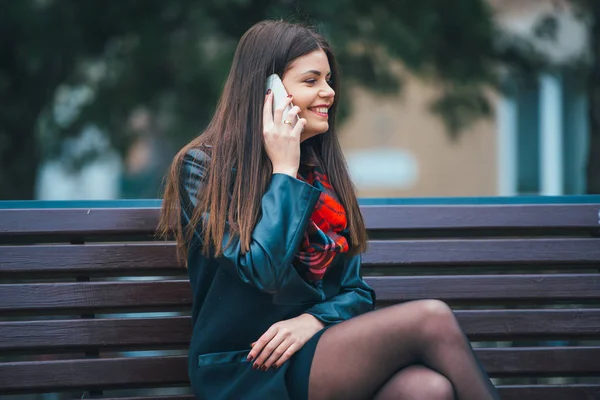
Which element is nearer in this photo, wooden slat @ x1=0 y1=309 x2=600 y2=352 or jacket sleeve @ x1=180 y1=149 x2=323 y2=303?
jacket sleeve @ x1=180 y1=149 x2=323 y2=303

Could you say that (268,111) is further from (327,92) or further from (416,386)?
(416,386)

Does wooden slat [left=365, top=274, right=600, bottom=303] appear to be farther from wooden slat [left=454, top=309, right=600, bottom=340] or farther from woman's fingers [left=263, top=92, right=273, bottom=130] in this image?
woman's fingers [left=263, top=92, right=273, bottom=130]

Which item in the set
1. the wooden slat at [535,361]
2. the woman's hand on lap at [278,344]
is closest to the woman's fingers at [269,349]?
the woman's hand on lap at [278,344]

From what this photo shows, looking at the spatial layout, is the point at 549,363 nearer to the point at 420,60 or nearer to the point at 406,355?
the point at 406,355

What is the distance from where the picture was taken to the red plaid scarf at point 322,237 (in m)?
2.84

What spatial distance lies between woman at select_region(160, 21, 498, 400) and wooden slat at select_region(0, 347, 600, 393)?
492 mm

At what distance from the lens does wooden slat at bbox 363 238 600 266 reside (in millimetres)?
3404

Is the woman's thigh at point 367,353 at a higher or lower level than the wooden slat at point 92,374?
higher

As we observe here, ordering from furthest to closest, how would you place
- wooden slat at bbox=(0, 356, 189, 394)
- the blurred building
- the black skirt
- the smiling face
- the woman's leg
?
the blurred building → wooden slat at bbox=(0, 356, 189, 394) → the smiling face → the black skirt → the woman's leg

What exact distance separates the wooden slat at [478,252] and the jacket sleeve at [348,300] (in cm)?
34

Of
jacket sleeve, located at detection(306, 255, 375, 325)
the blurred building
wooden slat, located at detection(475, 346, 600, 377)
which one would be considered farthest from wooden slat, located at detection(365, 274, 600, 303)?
the blurred building

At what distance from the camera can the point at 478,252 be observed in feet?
11.2

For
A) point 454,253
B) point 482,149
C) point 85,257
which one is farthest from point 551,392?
point 482,149

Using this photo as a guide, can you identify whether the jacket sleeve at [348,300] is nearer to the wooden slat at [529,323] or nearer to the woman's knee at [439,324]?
the woman's knee at [439,324]
